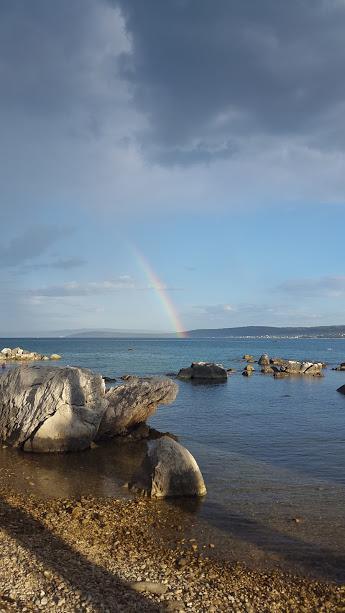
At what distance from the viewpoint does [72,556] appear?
12.2 meters

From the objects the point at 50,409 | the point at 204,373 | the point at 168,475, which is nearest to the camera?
the point at 168,475

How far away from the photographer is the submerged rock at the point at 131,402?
28.1 metres

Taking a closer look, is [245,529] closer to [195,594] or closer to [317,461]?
[195,594]

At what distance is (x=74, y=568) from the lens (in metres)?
11.4

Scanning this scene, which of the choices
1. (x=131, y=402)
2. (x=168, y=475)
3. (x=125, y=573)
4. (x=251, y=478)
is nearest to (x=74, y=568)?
(x=125, y=573)

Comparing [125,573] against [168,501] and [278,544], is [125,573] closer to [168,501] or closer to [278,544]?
[278,544]

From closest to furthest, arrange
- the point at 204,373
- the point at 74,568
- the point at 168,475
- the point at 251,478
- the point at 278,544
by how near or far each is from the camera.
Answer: the point at 74,568 < the point at 278,544 < the point at 168,475 < the point at 251,478 < the point at 204,373

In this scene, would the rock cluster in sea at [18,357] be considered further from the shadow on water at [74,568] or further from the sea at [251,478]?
the shadow on water at [74,568]

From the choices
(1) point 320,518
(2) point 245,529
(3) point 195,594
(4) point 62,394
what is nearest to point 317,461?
(1) point 320,518

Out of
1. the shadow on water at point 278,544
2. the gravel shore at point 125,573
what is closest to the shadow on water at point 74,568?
the gravel shore at point 125,573

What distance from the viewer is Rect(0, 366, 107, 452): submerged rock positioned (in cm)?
2497

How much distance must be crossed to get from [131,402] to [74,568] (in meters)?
16.9

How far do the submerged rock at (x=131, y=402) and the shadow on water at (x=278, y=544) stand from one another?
11211mm

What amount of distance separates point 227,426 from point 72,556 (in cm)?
2259
